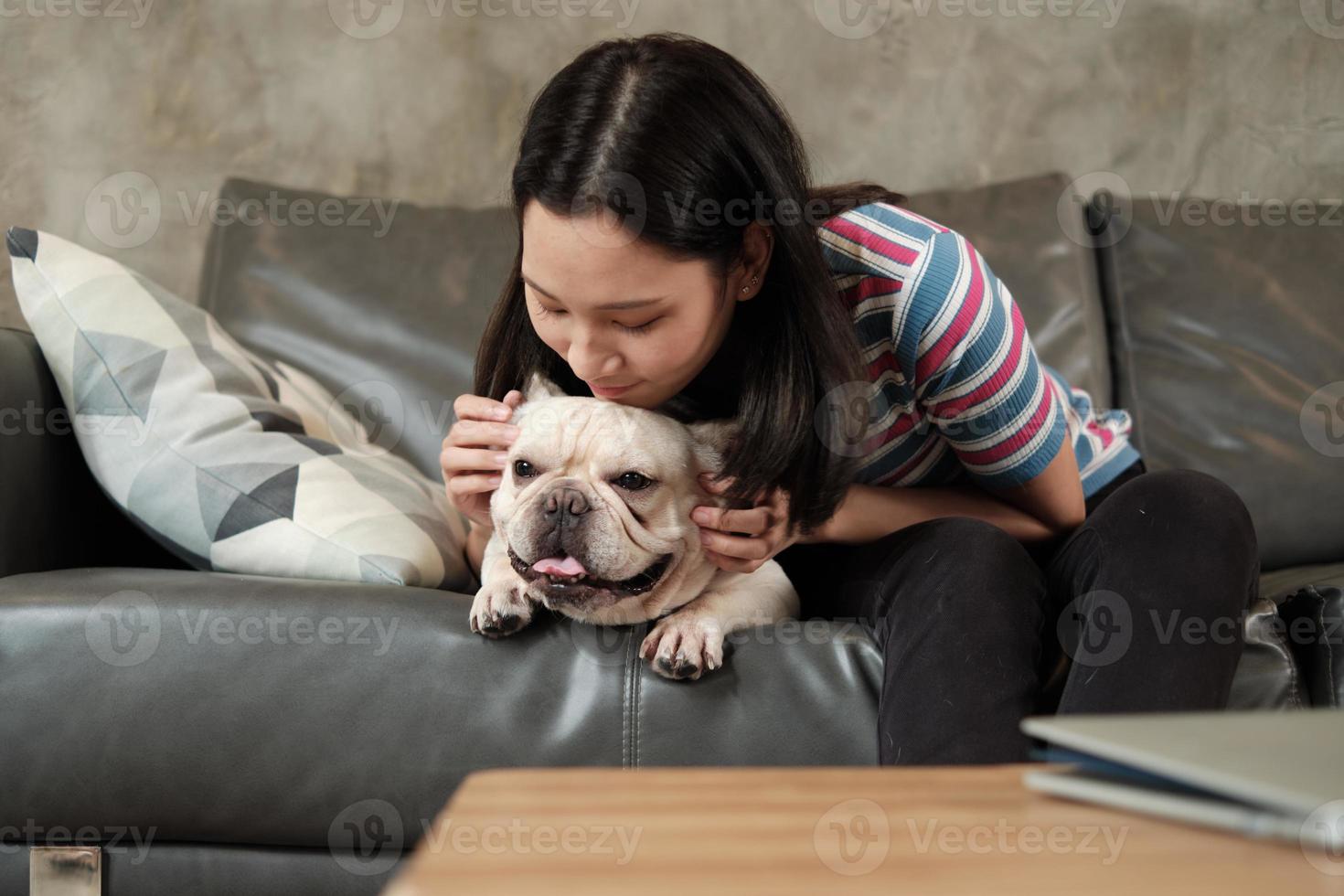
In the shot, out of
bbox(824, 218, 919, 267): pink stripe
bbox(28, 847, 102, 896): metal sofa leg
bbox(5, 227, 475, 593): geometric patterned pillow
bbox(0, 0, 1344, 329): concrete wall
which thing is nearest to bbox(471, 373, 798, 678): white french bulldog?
bbox(5, 227, 475, 593): geometric patterned pillow

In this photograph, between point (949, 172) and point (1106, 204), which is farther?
point (949, 172)

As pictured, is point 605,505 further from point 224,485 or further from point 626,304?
point 224,485

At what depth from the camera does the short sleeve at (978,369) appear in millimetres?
1289

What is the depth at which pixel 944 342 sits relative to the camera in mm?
1293

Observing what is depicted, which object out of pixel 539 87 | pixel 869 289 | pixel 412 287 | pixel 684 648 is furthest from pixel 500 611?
pixel 539 87

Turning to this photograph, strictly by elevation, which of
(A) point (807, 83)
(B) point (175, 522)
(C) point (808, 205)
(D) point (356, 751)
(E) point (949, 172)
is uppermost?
(A) point (807, 83)

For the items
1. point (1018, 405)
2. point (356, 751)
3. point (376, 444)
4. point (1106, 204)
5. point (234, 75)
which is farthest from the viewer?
point (234, 75)

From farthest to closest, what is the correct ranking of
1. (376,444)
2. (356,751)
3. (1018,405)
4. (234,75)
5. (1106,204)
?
1. (234,75)
2. (1106,204)
3. (376,444)
4. (1018,405)
5. (356,751)

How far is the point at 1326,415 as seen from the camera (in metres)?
1.92

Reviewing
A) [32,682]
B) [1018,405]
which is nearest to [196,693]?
[32,682]

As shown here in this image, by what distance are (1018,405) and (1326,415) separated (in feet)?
3.04

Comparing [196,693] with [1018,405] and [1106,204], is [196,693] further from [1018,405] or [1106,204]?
[1106,204]

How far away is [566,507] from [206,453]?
536 millimetres

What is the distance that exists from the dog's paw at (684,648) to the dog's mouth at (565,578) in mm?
60
